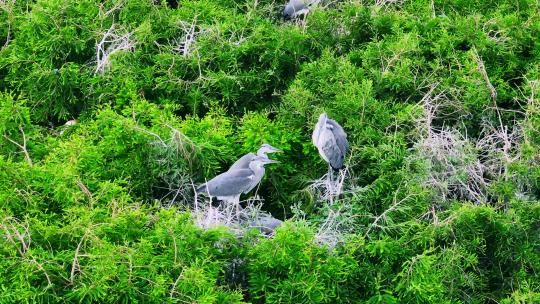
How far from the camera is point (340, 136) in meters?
7.62

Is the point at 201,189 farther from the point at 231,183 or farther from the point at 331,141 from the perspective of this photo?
the point at 331,141

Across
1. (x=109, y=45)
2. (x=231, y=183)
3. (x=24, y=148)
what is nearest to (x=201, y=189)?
(x=231, y=183)

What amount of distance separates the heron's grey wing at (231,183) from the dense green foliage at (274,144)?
0.28m

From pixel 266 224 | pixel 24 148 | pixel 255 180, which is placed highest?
pixel 24 148

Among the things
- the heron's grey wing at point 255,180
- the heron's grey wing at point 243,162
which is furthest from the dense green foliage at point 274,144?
the heron's grey wing at point 255,180

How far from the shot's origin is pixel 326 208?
24.0 ft

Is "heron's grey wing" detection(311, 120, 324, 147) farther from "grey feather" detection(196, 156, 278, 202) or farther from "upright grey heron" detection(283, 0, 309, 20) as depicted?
"upright grey heron" detection(283, 0, 309, 20)

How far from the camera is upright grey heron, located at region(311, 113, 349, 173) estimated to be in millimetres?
7457

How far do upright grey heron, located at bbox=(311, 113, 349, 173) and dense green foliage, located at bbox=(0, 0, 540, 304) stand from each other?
135 mm

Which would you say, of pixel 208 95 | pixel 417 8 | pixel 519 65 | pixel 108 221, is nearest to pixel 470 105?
pixel 519 65

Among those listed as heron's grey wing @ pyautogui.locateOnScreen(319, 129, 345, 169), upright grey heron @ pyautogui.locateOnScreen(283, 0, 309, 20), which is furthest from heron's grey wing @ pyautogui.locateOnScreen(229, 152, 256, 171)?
upright grey heron @ pyautogui.locateOnScreen(283, 0, 309, 20)

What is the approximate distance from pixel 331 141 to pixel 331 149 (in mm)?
65

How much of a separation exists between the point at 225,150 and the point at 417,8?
263 cm

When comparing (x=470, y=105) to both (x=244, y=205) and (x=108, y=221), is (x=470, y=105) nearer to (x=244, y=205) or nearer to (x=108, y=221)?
(x=244, y=205)
